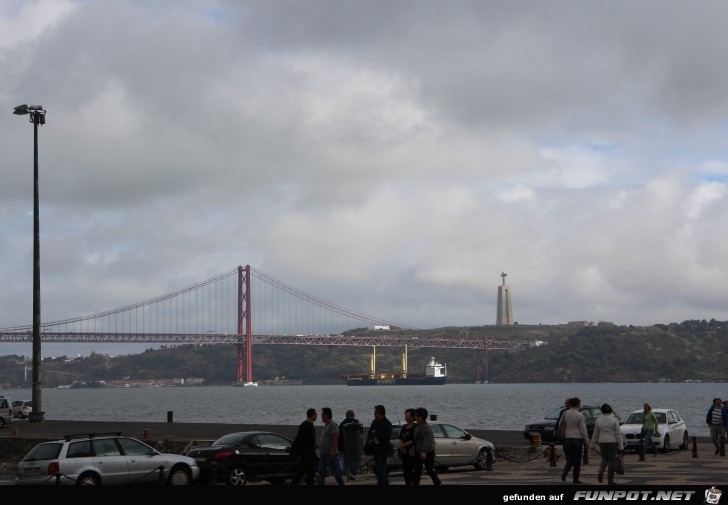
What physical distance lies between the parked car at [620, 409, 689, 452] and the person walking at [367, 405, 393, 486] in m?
14.3

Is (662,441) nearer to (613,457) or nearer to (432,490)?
(613,457)

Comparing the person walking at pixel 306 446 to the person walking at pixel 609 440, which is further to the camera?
the person walking at pixel 609 440

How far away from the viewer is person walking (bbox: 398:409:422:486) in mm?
20172

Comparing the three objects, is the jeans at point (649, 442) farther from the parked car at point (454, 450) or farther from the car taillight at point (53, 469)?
the car taillight at point (53, 469)

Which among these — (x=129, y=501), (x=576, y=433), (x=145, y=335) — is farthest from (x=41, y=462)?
(x=145, y=335)

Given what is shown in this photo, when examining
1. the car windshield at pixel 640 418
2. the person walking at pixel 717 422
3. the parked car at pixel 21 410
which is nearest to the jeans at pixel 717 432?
the person walking at pixel 717 422

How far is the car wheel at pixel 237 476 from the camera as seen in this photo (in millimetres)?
25359

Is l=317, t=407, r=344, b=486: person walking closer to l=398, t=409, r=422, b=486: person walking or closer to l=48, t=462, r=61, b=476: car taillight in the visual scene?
l=398, t=409, r=422, b=486: person walking

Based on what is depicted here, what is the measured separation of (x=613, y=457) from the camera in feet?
71.9

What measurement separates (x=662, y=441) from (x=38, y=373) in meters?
27.8

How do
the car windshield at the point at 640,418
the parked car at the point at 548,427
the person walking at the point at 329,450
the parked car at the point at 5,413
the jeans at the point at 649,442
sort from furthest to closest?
the parked car at the point at 5,413 < the parked car at the point at 548,427 < the car windshield at the point at 640,418 < the jeans at the point at 649,442 < the person walking at the point at 329,450

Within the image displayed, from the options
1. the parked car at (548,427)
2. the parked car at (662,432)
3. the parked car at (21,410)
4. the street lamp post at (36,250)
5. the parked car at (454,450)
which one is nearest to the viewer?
the parked car at (454,450)

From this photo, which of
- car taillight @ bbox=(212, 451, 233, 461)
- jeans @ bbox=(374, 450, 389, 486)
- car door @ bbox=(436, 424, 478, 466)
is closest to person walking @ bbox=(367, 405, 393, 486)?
jeans @ bbox=(374, 450, 389, 486)

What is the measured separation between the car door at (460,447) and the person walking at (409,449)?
26.5 ft
